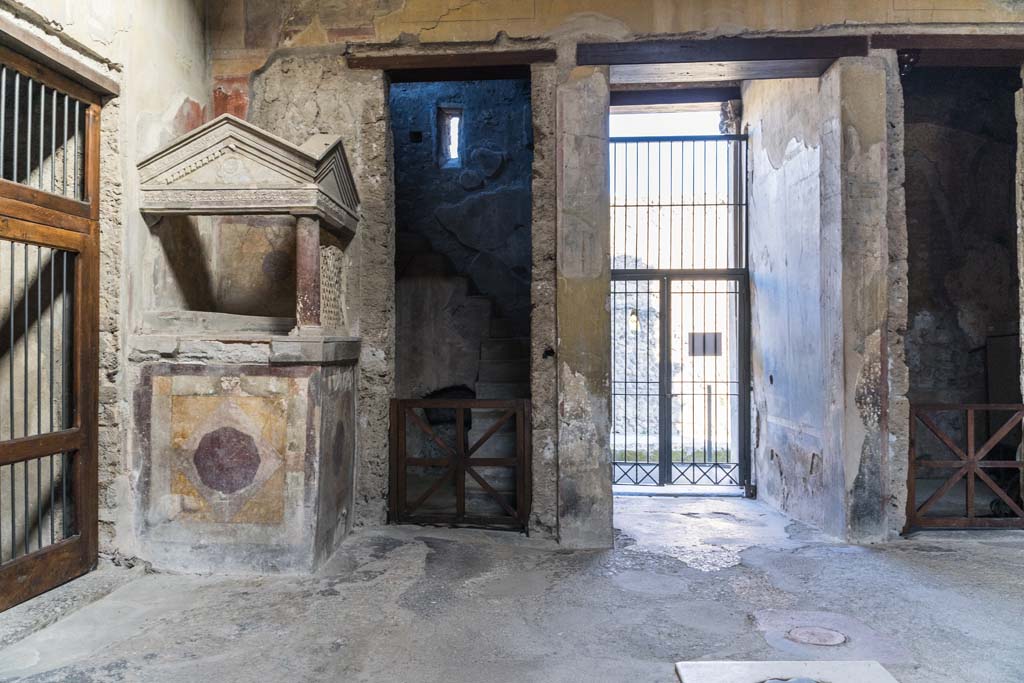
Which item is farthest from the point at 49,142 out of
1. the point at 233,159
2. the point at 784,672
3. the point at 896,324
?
the point at 896,324

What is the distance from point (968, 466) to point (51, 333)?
6.53 meters

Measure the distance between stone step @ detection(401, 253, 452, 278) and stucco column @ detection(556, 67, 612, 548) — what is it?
7.98 feet

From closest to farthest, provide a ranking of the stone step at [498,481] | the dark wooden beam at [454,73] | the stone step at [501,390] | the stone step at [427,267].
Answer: the dark wooden beam at [454,73] → the stone step at [498,481] → the stone step at [501,390] → the stone step at [427,267]

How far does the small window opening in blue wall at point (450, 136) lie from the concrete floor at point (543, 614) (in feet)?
15.7

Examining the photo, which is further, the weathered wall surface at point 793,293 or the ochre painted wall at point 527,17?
the weathered wall surface at point 793,293

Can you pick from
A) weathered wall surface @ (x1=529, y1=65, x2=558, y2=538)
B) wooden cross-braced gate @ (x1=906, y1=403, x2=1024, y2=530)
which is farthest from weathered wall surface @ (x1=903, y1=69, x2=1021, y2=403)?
weathered wall surface @ (x1=529, y1=65, x2=558, y2=538)

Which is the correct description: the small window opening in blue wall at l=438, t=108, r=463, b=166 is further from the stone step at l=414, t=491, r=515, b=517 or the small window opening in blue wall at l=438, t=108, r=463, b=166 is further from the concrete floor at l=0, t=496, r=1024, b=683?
the concrete floor at l=0, t=496, r=1024, b=683

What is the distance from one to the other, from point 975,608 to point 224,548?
4.49 meters

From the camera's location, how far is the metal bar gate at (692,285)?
7535mm

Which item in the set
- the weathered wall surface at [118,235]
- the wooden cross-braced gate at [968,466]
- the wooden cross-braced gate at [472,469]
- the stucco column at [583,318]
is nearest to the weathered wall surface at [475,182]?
the wooden cross-braced gate at [472,469]

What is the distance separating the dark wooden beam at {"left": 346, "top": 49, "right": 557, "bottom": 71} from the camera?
5316 mm

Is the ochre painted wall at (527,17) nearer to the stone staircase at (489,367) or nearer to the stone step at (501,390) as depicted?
the stone staircase at (489,367)

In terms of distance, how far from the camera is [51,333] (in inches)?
163

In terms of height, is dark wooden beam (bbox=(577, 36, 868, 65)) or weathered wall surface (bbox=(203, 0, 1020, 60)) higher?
weathered wall surface (bbox=(203, 0, 1020, 60))
